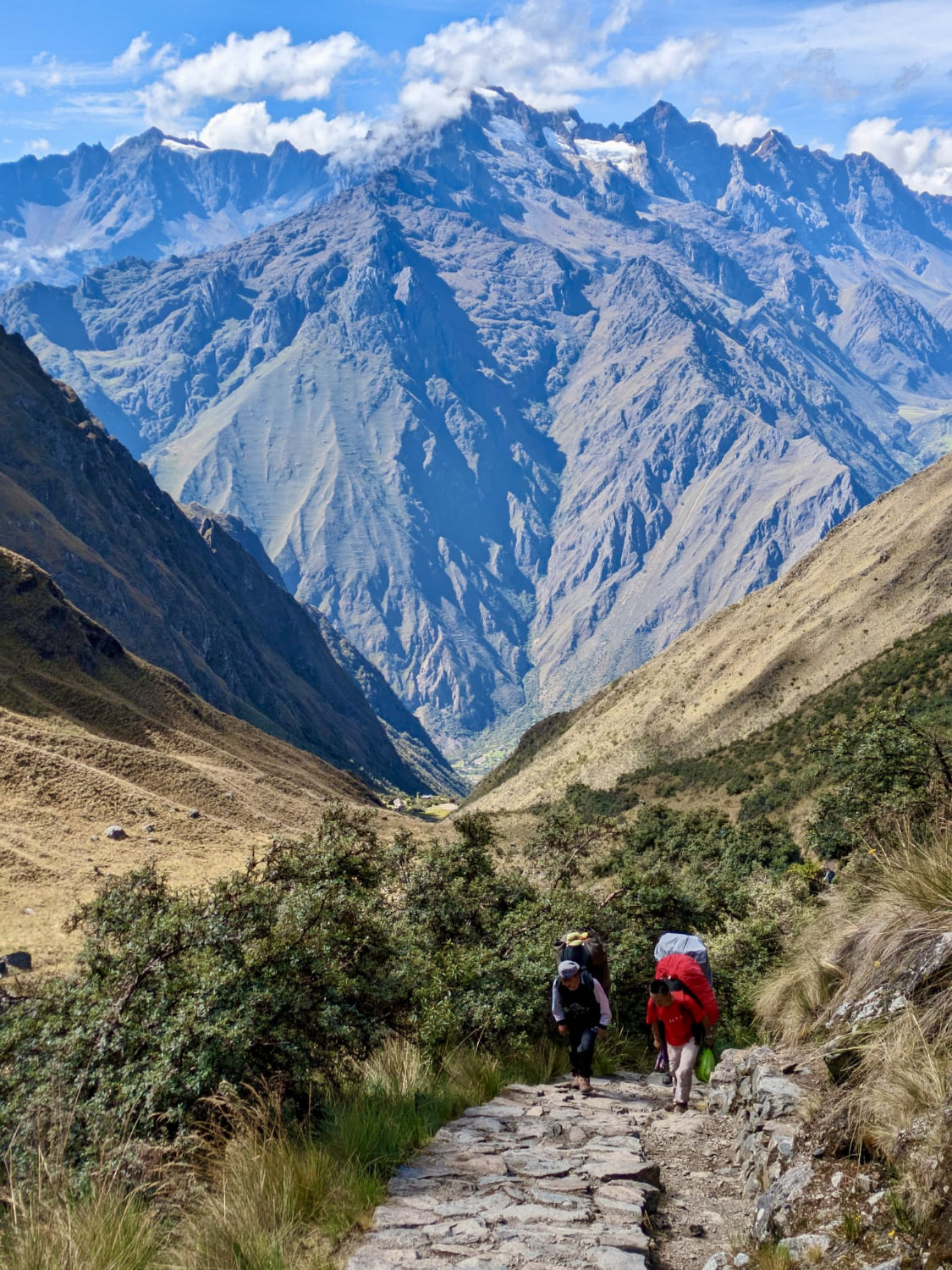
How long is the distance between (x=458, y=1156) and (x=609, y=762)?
7873 cm

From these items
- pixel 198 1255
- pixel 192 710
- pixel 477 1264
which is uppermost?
pixel 192 710

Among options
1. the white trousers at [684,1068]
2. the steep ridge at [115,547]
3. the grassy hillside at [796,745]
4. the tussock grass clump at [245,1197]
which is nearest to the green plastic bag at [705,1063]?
the white trousers at [684,1068]

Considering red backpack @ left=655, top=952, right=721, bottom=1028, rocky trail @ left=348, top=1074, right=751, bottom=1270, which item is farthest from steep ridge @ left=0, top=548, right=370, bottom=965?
rocky trail @ left=348, top=1074, right=751, bottom=1270

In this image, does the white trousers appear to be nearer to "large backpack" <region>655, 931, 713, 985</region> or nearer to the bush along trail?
the bush along trail

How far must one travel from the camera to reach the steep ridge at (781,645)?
73750mm

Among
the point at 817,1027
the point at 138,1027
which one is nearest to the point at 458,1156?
the point at 138,1027

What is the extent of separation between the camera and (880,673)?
62.5 meters

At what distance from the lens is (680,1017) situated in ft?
41.0

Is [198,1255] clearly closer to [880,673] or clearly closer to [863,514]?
[880,673]

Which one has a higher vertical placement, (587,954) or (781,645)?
(587,954)

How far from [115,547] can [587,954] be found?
5884 inches

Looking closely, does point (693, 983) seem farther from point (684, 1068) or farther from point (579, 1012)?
point (579, 1012)

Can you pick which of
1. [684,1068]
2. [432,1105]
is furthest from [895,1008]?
[432,1105]

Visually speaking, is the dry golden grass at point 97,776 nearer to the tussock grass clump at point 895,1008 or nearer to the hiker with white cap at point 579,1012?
the hiker with white cap at point 579,1012
